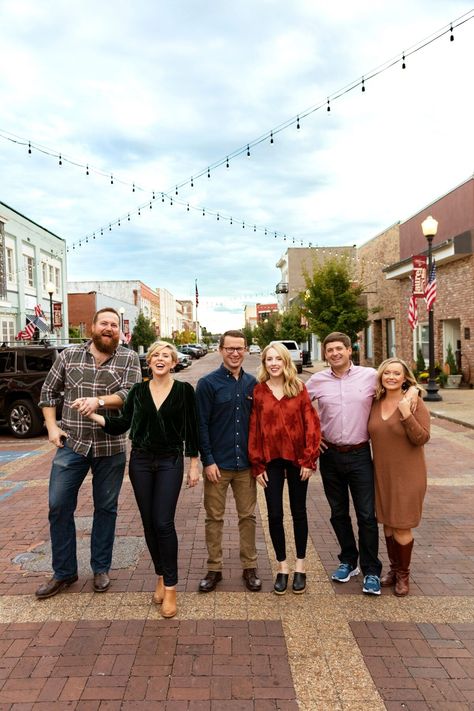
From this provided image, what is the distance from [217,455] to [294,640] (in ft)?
4.15

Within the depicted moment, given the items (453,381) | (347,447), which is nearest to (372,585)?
(347,447)

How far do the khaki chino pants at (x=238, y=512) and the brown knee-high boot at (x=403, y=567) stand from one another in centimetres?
102

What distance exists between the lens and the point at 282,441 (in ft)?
12.5

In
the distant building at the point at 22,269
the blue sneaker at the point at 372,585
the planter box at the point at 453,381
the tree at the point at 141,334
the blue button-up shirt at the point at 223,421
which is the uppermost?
the distant building at the point at 22,269

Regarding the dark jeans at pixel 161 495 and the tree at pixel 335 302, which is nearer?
the dark jeans at pixel 161 495

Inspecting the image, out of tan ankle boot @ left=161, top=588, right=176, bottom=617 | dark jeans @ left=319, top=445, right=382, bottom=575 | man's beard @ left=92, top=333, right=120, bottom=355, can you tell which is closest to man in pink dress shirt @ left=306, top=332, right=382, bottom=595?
dark jeans @ left=319, top=445, right=382, bottom=575

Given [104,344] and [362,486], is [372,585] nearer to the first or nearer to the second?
[362,486]

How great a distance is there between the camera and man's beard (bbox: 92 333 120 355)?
4023mm

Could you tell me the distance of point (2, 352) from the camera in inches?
436

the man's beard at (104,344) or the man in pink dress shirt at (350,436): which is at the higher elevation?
the man's beard at (104,344)

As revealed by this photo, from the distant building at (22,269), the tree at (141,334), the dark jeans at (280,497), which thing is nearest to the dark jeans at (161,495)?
the dark jeans at (280,497)

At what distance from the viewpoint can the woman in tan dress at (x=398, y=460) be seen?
381 cm

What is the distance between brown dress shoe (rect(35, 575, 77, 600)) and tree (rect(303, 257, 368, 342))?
23.6m

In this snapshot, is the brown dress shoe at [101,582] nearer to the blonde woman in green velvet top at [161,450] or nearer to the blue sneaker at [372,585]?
the blonde woman in green velvet top at [161,450]
